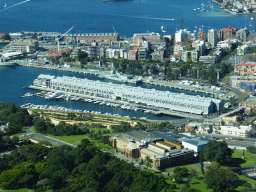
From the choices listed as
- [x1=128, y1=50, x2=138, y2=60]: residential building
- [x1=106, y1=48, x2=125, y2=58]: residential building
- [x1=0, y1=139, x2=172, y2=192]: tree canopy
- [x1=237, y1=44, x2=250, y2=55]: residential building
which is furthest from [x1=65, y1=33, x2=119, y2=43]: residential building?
[x1=0, y1=139, x2=172, y2=192]: tree canopy

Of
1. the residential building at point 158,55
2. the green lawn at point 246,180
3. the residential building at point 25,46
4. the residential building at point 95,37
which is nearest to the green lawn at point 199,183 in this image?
the green lawn at point 246,180

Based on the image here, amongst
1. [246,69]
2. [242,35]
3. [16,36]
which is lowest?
[246,69]

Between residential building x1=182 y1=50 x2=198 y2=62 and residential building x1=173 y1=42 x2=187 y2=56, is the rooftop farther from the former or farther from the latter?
residential building x1=173 y1=42 x2=187 y2=56

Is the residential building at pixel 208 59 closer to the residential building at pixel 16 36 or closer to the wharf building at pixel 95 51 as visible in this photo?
the wharf building at pixel 95 51

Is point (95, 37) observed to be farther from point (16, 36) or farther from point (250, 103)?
point (250, 103)

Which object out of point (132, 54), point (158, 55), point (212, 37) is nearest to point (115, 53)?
point (132, 54)

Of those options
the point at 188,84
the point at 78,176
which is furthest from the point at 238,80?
the point at 78,176
